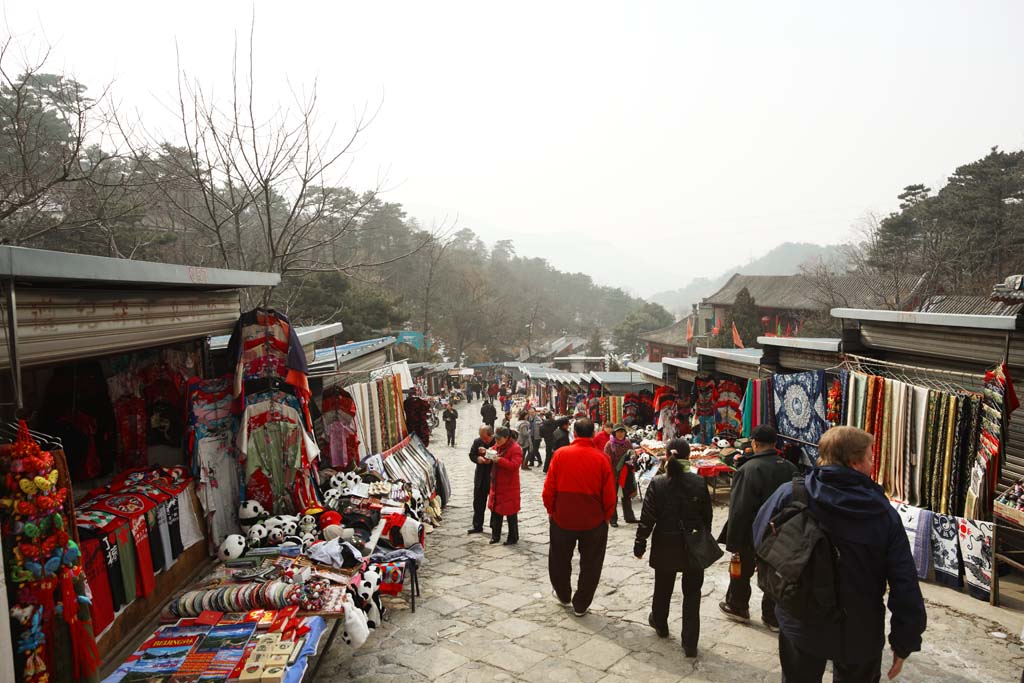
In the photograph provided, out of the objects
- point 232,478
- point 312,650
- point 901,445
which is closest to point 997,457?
point 901,445

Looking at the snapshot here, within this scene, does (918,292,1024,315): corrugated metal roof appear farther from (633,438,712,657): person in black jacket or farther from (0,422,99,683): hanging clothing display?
(0,422,99,683): hanging clothing display

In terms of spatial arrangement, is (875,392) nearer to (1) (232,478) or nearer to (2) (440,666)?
(2) (440,666)

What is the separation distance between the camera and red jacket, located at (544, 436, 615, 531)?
505cm

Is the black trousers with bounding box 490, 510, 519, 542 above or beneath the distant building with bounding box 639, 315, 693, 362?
above

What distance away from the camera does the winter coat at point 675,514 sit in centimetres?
450

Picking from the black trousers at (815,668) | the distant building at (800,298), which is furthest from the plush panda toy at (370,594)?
the distant building at (800,298)

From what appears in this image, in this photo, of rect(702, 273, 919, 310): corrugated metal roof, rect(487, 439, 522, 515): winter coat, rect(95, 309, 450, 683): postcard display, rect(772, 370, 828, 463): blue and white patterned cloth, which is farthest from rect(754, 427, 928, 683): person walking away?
rect(702, 273, 919, 310): corrugated metal roof

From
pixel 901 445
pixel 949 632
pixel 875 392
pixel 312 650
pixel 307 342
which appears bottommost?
pixel 949 632

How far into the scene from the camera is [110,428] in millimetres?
5473

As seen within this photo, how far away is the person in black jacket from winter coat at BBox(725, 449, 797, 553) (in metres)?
0.18

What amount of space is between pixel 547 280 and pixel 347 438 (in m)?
96.7

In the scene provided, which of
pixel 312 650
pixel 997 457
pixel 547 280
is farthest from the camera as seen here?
pixel 547 280

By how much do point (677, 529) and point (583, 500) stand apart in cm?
81

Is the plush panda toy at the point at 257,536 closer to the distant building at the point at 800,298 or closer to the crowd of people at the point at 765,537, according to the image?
the crowd of people at the point at 765,537
